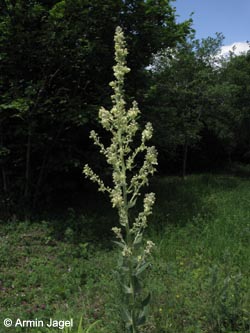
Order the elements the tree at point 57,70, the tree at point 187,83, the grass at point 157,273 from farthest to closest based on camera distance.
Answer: the tree at point 187,83 < the tree at point 57,70 < the grass at point 157,273

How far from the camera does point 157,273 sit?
4.95m

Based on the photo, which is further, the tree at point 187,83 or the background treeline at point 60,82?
the tree at point 187,83

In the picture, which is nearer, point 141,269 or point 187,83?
point 141,269

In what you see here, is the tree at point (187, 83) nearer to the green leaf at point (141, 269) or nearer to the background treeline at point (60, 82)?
the background treeline at point (60, 82)

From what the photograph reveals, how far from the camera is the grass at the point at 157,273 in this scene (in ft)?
11.7

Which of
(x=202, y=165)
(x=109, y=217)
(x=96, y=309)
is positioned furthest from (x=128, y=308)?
(x=202, y=165)

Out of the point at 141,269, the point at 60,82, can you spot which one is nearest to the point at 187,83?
the point at 60,82

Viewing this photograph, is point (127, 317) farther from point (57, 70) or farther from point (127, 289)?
point (57, 70)

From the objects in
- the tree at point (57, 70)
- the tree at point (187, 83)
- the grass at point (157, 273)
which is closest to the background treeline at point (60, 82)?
the tree at point (57, 70)

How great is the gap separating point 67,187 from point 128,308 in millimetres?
7219

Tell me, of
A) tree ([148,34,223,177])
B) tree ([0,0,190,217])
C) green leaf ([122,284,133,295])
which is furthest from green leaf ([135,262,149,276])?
tree ([148,34,223,177])

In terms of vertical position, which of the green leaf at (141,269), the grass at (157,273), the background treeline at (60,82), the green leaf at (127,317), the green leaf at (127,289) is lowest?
the grass at (157,273)

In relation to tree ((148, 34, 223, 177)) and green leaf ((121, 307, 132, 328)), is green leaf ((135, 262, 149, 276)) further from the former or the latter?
tree ((148, 34, 223, 177))

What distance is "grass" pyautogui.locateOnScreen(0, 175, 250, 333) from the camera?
3578mm
